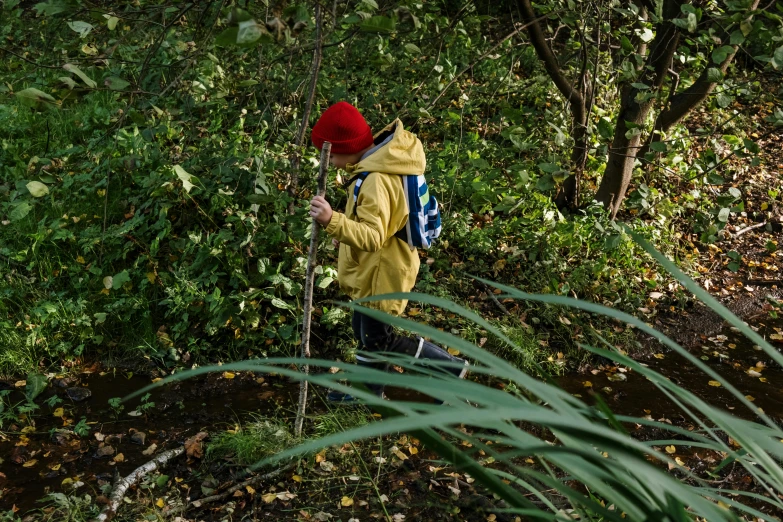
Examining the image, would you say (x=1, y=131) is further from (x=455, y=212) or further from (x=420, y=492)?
(x=420, y=492)

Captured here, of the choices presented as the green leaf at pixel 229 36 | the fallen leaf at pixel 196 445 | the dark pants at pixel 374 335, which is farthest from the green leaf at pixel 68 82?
the fallen leaf at pixel 196 445

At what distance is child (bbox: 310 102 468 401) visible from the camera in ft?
9.70

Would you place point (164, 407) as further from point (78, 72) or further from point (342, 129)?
point (78, 72)

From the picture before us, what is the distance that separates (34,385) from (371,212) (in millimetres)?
2166

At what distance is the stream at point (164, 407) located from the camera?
10.4 ft

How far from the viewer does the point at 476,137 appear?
5.41 metres

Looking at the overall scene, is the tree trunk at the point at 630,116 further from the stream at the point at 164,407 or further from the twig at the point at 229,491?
the twig at the point at 229,491

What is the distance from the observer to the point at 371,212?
299cm

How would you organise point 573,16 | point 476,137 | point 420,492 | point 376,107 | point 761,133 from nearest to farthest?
point 420,492
point 573,16
point 476,137
point 376,107
point 761,133

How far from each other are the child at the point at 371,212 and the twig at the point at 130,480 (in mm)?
855

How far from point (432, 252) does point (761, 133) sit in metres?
4.27

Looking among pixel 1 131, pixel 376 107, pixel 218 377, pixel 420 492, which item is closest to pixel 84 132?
pixel 1 131

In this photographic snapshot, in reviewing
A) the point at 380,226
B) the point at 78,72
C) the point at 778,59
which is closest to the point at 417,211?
the point at 380,226

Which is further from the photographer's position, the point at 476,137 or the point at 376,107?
the point at 376,107
